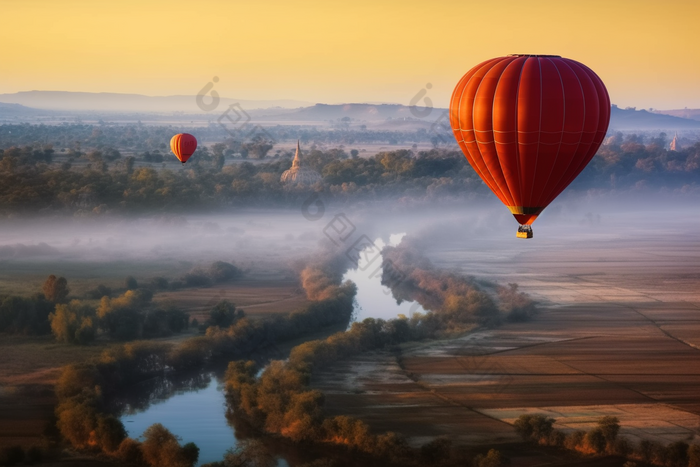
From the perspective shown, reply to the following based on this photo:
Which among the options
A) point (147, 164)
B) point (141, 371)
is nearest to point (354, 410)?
point (141, 371)

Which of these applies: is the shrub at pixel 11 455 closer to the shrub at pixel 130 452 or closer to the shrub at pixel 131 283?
the shrub at pixel 130 452

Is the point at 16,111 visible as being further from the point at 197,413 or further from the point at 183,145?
the point at 197,413

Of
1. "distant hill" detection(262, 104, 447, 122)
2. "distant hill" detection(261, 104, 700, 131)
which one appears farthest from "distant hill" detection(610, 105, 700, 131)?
"distant hill" detection(262, 104, 447, 122)

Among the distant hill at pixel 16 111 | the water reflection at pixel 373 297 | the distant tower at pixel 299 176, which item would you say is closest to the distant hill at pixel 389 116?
the distant hill at pixel 16 111

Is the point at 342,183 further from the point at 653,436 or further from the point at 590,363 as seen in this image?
the point at 653,436

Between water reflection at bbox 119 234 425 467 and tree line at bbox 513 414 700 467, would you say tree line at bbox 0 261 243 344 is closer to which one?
water reflection at bbox 119 234 425 467

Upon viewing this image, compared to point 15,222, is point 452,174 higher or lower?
higher
